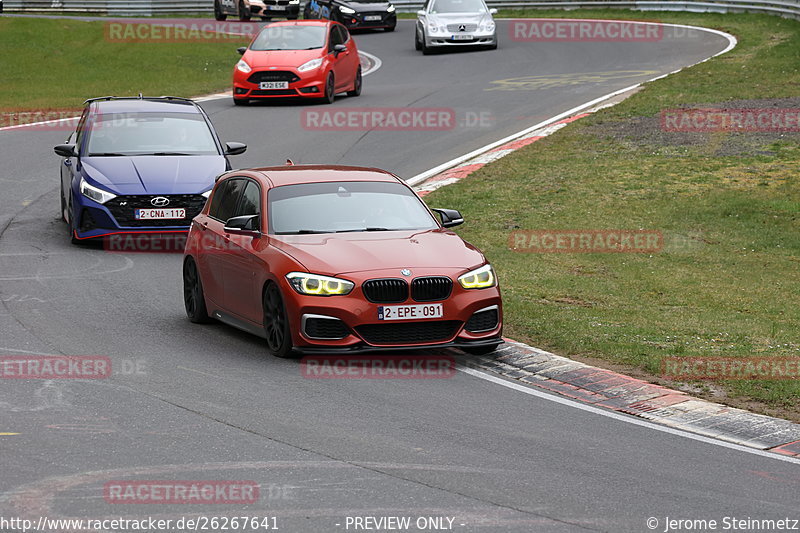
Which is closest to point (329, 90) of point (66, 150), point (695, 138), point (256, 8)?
point (695, 138)

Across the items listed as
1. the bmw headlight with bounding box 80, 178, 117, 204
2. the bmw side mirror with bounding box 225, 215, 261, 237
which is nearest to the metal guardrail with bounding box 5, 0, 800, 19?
the bmw headlight with bounding box 80, 178, 117, 204

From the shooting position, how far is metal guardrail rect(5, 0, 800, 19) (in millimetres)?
42625

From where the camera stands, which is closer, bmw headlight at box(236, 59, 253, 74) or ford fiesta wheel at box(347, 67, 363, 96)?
bmw headlight at box(236, 59, 253, 74)

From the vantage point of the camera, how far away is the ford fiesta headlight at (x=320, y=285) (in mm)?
10539

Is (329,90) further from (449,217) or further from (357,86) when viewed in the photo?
(449,217)

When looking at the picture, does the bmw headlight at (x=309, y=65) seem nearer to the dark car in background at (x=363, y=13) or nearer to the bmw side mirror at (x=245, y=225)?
the bmw side mirror at (x=245, y=225)

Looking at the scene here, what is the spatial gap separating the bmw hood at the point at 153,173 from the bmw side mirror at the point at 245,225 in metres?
4.84

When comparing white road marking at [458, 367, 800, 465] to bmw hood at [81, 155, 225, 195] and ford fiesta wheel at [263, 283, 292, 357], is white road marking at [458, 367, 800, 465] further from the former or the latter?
bmw hood at [81, 155, 225, 195]

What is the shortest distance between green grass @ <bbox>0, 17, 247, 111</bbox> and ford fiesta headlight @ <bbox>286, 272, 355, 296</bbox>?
1979 centimetres

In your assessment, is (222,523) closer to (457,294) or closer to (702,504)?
(702,504)

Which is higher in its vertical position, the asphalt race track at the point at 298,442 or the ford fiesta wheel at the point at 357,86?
the asphalt race track at the point at 298,442

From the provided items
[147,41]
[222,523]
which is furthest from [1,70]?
[222,523]

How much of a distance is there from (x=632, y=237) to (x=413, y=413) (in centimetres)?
811

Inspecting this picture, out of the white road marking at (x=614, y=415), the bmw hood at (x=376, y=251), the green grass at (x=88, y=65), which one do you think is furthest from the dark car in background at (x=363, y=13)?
the white road marking at (x=614, y=415)
